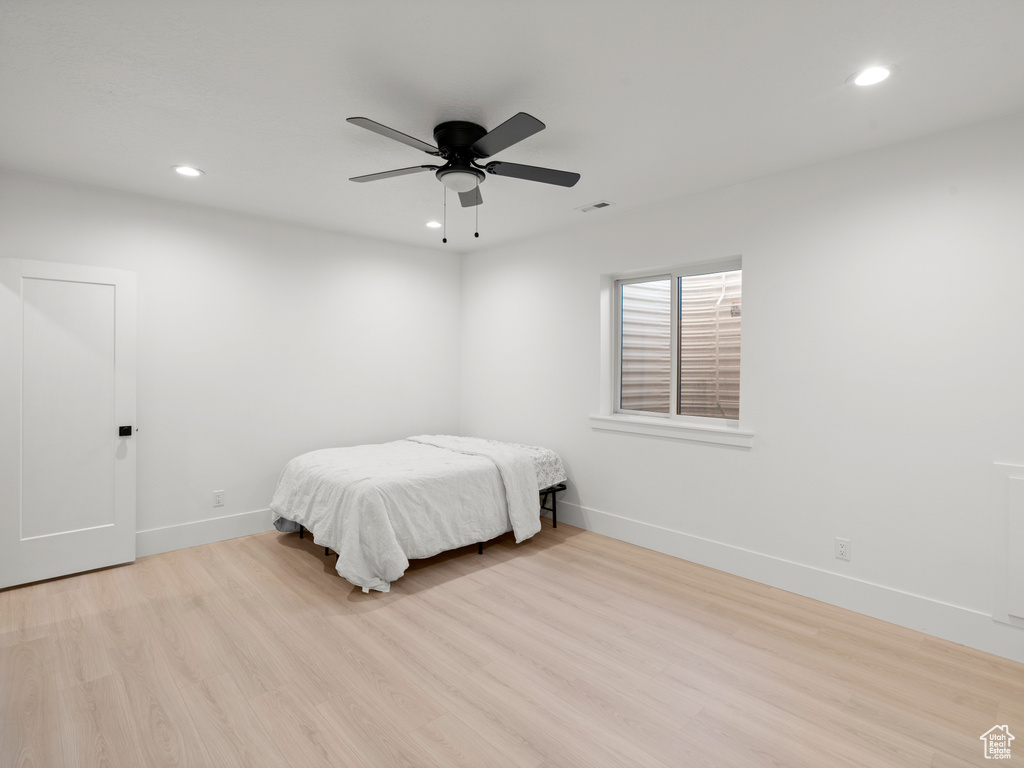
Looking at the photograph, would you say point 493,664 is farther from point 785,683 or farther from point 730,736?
point 785,683

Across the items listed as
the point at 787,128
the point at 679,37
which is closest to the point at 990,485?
the point at 787,128

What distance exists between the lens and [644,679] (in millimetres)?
2252

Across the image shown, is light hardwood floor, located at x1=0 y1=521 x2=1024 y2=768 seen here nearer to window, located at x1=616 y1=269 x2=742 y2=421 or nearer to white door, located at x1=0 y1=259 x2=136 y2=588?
white door, located at x1=0 y1=259 x2=136 y2=588

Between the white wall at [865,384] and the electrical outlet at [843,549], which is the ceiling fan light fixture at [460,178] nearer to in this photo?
the white wall at [865,384]

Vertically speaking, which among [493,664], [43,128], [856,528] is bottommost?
[493,664]

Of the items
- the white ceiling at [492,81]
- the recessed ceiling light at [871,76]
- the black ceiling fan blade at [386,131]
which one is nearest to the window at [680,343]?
the white ceiling at [492,81]

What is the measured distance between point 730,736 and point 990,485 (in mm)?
1794

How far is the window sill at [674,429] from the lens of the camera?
3.38m

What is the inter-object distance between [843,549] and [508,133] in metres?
2.86

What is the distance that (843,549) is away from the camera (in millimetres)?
2930

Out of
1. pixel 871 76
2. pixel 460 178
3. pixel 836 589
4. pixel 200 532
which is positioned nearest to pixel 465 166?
pixel 460 178

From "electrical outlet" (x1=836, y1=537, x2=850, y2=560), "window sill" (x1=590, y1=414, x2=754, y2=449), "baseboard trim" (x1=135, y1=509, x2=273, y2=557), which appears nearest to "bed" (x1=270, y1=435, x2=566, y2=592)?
"baseboard trim" (x1=135, y1=509, x2=273, y2=557)

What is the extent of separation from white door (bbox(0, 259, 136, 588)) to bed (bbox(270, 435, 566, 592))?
106 centimetres

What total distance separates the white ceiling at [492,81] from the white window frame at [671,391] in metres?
0.77
